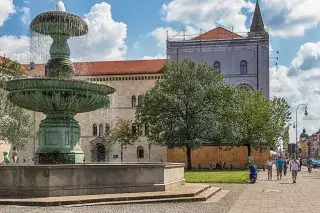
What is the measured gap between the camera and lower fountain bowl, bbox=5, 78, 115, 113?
700 inches

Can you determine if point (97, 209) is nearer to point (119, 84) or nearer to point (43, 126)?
point (43, 126)

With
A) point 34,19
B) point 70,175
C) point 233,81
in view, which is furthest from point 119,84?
point 70,175

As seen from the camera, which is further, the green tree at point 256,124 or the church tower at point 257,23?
the church tower at point 257,23

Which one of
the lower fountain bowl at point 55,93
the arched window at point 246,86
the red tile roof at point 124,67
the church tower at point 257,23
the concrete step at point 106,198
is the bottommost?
the concrete step at point 106,198

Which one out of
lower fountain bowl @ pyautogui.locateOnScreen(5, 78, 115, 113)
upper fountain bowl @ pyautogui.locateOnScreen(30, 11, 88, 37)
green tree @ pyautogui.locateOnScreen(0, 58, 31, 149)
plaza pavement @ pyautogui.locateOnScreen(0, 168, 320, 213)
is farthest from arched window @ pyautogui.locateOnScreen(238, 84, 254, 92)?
lower fountain bowl @ pyautogui.locateOnScreen(5, 78, 115, 113)

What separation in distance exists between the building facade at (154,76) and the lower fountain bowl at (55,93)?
4457 centimetres

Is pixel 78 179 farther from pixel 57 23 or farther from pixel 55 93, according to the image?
pixel 57 23

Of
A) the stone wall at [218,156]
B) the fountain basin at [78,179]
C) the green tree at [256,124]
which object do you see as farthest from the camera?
the stone wall at [218,156]

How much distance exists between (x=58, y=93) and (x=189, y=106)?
31592 millimetres

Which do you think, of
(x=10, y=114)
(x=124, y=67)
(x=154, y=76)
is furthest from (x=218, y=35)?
(x=10, y=114)

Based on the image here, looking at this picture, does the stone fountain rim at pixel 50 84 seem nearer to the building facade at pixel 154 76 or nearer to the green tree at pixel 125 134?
the green tree at pixel 125 134

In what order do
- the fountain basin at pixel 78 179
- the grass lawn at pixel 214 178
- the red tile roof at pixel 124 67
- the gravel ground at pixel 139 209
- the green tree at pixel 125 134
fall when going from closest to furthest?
the gravel ground at pixel 139 209
the fountain basin at pixel 78 179
the grass lawn at pixel 214 178
the green tree at pixel 125 134
the red tile roof at pixel 124 67

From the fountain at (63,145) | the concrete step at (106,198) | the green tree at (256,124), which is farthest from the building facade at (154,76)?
the concrete step at (106,198)

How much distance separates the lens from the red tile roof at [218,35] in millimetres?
67812
